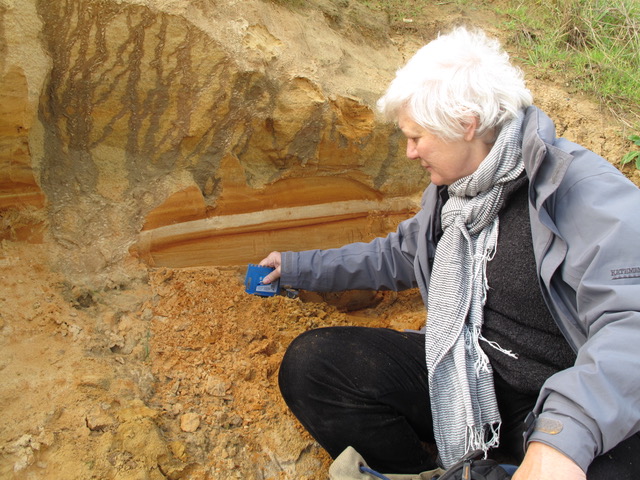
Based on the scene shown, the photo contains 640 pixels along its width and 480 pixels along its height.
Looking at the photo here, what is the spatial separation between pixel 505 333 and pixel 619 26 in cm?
310

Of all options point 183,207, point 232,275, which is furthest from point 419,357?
point 183,207

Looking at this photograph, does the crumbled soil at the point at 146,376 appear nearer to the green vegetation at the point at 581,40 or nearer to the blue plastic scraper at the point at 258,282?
the blue plastic scraper at the point at 258,282

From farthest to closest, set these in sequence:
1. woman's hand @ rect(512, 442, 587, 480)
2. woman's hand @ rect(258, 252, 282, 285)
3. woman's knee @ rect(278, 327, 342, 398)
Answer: woman's hand @ rect(258, 252, 282, 285), woman's knee @ rect(278, 327, 342, 398), woman's hand @ rect(512, 442, 587, 480)

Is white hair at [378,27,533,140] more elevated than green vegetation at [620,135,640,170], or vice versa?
white hair at [378,27,533,140]

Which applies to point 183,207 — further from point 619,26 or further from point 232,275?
point 619,26

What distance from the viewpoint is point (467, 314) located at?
6.35 ft

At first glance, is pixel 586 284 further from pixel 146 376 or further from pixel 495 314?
pixel 146 376

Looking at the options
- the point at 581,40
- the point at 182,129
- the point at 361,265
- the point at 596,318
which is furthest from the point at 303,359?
the point at 581,40

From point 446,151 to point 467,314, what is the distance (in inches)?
A: 21.9

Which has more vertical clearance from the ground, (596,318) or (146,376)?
(596,318)

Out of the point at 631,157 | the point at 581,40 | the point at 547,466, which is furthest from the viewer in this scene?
the point at 581,40

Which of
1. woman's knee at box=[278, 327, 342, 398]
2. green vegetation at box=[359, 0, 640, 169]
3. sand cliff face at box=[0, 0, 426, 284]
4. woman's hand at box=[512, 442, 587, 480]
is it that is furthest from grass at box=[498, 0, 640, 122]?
woman's hand at box=[512, 442, 587, 480]

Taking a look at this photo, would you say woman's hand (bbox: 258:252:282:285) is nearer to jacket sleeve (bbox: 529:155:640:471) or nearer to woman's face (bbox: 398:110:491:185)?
woman's face (bbox: 398:110:491:185)

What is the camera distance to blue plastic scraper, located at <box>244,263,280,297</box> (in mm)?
2619
